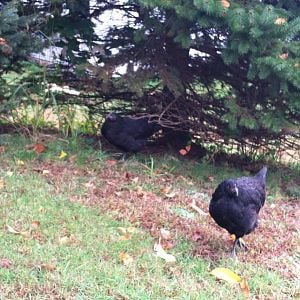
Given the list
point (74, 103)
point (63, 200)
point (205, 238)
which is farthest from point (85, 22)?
point (205, 238)

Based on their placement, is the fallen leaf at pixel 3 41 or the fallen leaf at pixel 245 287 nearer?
the fallen leaf at pixel 245 287

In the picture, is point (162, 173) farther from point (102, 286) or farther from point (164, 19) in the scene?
point (102, 286)

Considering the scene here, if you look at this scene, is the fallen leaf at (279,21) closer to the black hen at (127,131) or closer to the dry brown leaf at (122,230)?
the black hen at (127,131)

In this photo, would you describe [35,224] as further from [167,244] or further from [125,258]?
[167,244]

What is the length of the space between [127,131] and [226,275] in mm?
2857

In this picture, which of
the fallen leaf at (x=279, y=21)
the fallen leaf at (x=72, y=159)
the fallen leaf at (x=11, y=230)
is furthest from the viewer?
the fallen leaf at (x=72, y=159)

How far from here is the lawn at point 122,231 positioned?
3564 millimetres

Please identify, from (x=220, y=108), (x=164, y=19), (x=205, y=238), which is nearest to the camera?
(x=205, y=238)

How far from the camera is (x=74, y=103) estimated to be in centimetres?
718

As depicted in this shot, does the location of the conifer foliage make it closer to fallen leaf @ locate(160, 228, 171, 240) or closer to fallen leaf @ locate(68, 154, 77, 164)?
fallen leaf @ locate(68, 154, 77, 164)

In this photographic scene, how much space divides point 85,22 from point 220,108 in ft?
6.24

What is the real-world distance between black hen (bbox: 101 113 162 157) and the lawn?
18 centimetres

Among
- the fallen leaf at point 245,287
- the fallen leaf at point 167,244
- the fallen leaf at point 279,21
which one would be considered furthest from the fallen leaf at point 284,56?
the fallen leaf at point 245,287

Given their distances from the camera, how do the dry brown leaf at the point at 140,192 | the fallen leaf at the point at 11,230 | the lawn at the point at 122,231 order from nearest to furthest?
the lawn at the point at 122,231, the fallen leaf at the point at 11,230, the dry brown leaf at the point at 140,192
